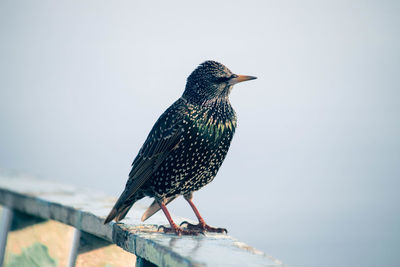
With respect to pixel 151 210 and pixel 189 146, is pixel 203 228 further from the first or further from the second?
pixel 189 146

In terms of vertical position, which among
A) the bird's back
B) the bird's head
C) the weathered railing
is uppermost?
the bird's head

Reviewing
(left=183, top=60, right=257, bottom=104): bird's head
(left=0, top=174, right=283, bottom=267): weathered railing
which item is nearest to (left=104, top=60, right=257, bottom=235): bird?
(left=183, top=60, right=257, bottom=104): bird's head

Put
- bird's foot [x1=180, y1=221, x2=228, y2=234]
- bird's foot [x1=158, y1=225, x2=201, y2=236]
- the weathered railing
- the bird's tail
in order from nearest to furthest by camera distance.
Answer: the weathered railing < bird's foot [x1=158, y1=225, x2=201, y2=236] < bird's foot [x1=180, y1=221, x2=228, y2=234] < the bird's tail

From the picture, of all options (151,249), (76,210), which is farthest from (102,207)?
(151,249)

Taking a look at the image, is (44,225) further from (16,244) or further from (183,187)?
(183,187)

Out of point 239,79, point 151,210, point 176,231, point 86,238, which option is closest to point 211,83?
point 239,79

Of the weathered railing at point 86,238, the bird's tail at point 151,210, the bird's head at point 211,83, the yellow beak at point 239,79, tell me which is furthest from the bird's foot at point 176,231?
the yellow beak at point 239,79

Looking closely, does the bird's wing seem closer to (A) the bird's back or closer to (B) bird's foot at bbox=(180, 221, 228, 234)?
(A) the bird's back
